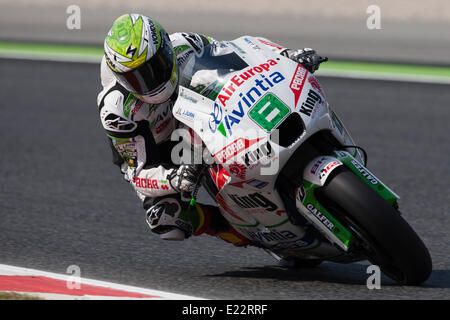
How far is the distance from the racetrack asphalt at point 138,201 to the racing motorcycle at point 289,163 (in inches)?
12.3

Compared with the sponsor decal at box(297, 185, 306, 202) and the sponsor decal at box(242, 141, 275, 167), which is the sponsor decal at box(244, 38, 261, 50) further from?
the sponsor decal at box(297, 185, 306, 202)

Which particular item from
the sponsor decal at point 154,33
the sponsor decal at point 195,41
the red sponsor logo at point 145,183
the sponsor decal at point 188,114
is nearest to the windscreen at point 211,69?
the sponsor decal at point 188,114

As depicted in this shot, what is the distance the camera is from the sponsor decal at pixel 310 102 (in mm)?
4705

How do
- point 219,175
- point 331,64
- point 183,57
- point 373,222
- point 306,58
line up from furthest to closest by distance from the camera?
point 331,64 < point 183,57 < point 306,58 < point 219,175 < point 373,222

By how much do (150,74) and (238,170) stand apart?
691 mm

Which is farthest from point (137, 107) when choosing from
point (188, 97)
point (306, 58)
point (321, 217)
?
point (321, 217)

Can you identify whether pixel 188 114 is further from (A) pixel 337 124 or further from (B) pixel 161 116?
(A) pixel 337 124

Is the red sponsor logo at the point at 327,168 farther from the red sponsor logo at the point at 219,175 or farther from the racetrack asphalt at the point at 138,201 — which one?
the racetrack asphalt at the point at 138,201

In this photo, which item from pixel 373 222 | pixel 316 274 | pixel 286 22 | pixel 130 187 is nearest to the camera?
pixel 373 222

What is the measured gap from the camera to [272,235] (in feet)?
16.8

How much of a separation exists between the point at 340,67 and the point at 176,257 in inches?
329

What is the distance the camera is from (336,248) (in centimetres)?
498
